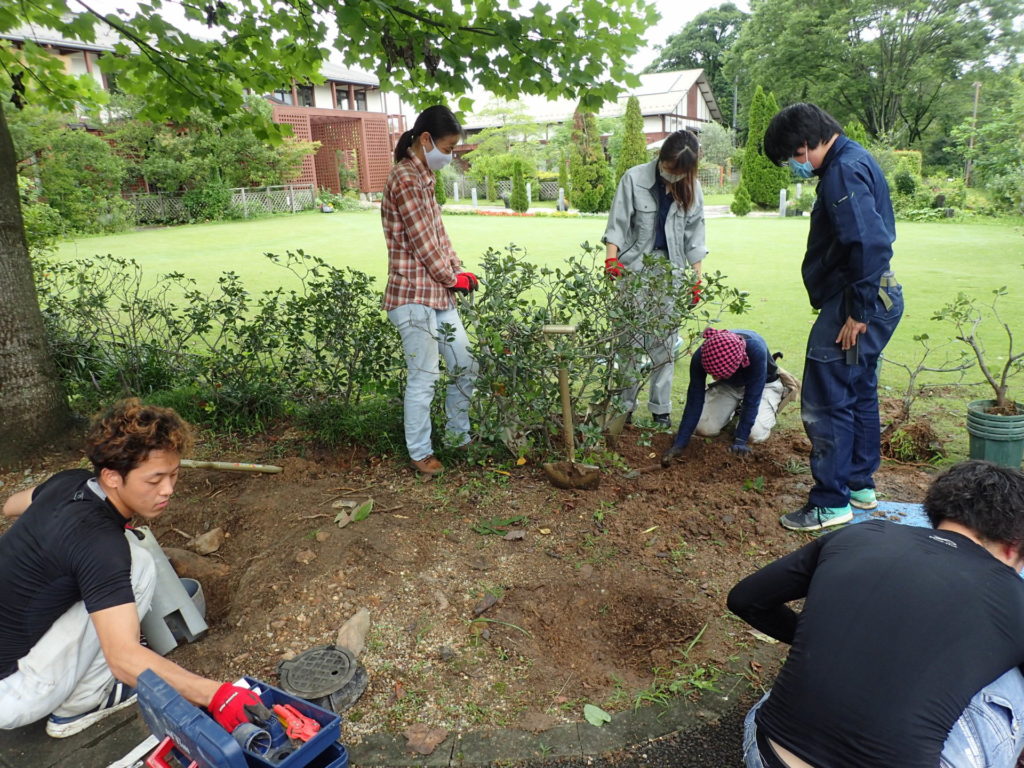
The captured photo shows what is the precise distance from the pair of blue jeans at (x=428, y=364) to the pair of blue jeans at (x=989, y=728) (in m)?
2.64

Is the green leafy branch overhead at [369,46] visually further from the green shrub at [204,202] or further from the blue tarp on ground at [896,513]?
the green shrub at [204,202]

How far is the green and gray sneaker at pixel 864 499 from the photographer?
3600 mm

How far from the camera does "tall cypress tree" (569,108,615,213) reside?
27906mm

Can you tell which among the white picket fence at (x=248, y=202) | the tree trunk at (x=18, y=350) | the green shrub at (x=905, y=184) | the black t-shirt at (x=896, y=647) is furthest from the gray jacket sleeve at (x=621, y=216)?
the white picket fence at (x=248, y=202)

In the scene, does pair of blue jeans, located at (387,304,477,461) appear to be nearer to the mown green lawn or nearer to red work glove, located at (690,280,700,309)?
red work glove, located at (690,280,700,309)

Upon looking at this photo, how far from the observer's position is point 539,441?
415 centimetres

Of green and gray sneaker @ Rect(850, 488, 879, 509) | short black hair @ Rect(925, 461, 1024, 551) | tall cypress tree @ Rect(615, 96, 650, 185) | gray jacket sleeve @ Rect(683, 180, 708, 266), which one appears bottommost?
green and gray sneaker @ Rect(850, 488, 879, 509)

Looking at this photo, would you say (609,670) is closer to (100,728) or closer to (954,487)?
(954,487)

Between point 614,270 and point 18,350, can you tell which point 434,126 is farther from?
point 18,350

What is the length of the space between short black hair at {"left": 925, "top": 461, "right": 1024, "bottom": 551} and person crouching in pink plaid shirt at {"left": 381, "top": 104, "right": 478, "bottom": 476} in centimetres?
247

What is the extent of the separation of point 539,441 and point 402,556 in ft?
4.00

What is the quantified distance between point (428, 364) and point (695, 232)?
1.93m

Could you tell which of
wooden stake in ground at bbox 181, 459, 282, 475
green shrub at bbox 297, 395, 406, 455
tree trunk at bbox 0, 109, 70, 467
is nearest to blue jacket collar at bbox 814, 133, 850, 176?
green shrub at bbox 297, 395, 406, 455

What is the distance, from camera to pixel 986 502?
68.0 inches
